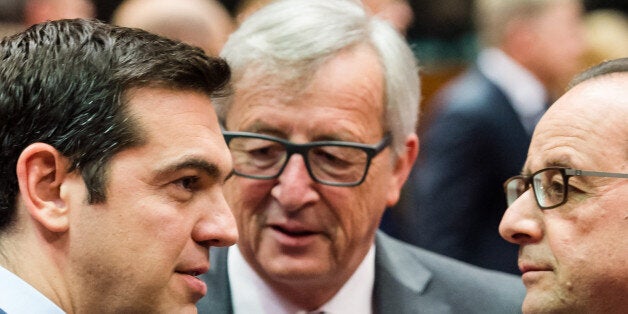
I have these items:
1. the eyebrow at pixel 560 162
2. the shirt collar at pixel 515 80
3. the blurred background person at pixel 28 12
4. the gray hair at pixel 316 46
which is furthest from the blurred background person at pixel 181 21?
the eyebrow at pixel 560 162

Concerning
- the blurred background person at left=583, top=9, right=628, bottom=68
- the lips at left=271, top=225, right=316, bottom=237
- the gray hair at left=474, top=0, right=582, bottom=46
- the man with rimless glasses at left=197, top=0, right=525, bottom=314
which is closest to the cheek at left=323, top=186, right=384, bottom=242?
the man with rimless glasses at left=197, top=0, right=525, bottom=314

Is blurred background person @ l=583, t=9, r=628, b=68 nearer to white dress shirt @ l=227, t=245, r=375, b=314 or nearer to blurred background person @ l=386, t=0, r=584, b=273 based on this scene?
blurred background person @ l=386, t=0, r=584, b=273

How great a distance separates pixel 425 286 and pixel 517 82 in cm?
244

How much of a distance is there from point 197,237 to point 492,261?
2512 millimetres

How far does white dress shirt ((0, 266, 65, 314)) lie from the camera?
103 inches

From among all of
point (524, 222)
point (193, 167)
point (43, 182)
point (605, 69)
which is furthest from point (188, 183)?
point (605, 69)

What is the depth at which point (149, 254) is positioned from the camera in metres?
2.80

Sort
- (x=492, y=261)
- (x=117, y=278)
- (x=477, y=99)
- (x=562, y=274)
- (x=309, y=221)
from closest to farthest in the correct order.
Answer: (x=117, y=278) < (x=562, y=274) < (x=309, y=221) < (x=492, y=261) < (x=477, y=99)

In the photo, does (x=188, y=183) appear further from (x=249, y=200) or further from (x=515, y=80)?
(x=515, y=80)

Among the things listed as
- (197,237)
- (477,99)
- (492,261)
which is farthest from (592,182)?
(477,99)

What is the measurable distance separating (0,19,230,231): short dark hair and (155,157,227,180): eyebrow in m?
0.09

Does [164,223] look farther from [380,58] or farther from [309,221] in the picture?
[380,58]

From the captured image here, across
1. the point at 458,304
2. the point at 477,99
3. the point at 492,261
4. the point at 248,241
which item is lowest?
the point at 492,261

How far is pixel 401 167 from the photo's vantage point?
374cm
